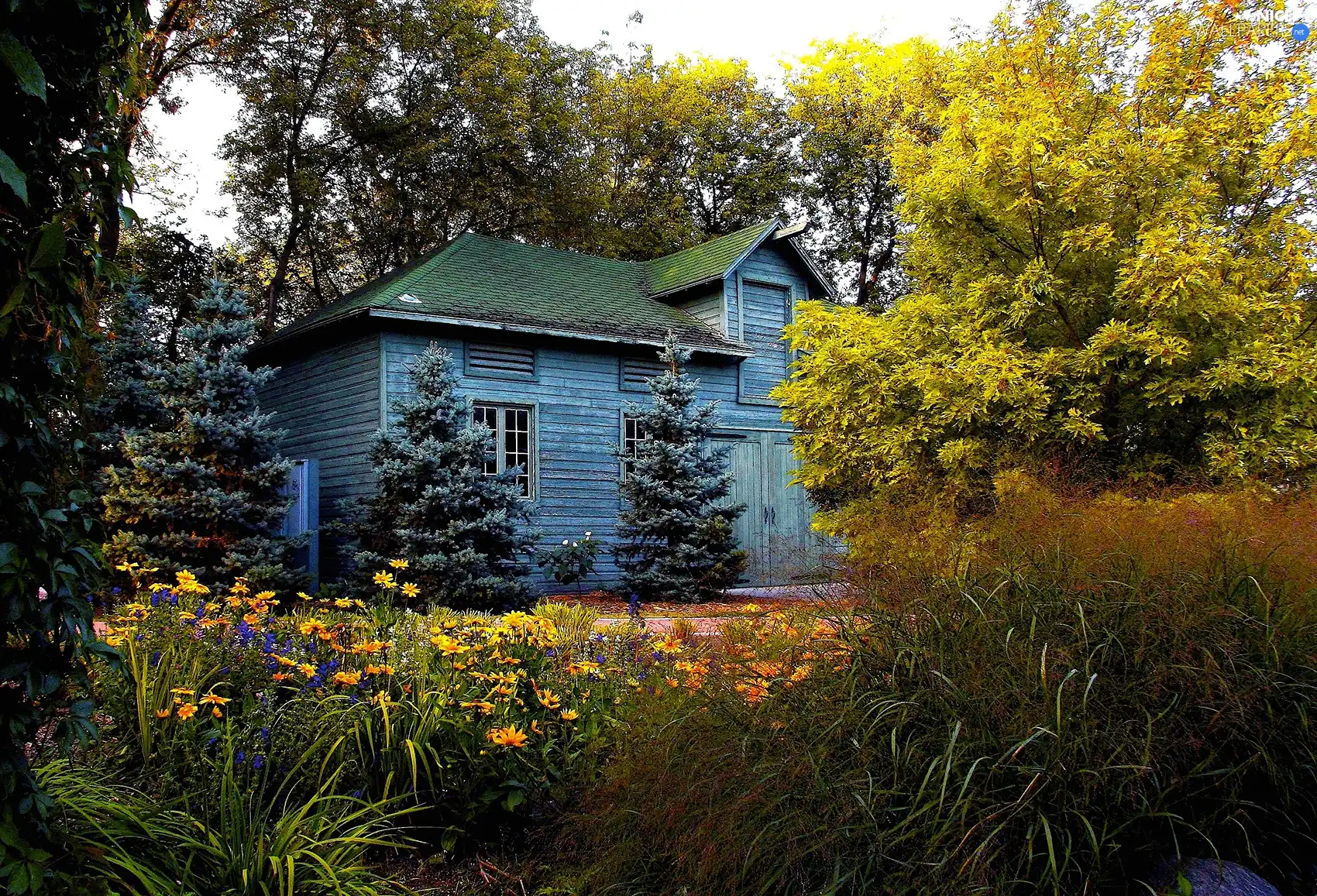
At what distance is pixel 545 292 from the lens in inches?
617

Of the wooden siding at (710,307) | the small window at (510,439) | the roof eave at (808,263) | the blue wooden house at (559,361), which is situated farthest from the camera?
the roof eave at (808,263)

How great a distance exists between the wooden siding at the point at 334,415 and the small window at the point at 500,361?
1336 mm

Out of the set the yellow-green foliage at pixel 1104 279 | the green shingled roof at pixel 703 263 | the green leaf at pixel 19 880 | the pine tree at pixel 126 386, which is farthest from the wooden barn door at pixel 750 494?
the green leaf at pixel 19 880

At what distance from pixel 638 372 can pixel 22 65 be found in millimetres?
13662

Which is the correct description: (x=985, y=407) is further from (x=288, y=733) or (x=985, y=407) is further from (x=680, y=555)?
(x=288, y=733)

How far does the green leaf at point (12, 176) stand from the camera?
1.86m

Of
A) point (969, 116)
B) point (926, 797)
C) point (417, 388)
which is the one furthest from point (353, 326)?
point (926, 797)

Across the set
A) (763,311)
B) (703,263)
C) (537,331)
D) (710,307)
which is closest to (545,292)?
(537,331)

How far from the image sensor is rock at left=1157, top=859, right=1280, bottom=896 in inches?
103

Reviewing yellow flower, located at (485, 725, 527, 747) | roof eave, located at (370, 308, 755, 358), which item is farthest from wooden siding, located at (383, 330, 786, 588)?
yellow flower, located at (485, 725, 527, 747)

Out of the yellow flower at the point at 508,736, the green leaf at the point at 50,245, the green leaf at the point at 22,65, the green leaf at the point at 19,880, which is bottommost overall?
the yellow flower at the point at 508,736

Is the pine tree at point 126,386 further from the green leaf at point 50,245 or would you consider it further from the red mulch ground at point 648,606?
the green leaf at point 50,245

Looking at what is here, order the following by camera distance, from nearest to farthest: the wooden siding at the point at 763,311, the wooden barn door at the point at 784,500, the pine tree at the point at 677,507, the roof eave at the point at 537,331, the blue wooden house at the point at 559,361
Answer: the roof eave at the point at 537,331, the pine tree at the point at 677,507, the blue wooden house at the point at 559,361, the wooden barn door at the point at 784,500, the wooden siding at the point at 763,311

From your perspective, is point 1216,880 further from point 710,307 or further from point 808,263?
point 808,263
